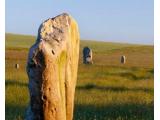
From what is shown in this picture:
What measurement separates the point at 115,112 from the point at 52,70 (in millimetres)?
5948

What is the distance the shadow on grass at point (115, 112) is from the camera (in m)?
12.4

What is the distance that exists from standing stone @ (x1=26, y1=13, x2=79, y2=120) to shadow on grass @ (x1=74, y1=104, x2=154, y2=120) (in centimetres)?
402

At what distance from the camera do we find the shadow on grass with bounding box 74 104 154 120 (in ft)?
40.5

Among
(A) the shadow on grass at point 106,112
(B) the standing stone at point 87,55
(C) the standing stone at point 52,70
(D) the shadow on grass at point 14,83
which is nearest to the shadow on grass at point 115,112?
(A) the shadow on grass at point 106,112

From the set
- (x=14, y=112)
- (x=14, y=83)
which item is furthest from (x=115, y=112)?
(x=14, y=83)

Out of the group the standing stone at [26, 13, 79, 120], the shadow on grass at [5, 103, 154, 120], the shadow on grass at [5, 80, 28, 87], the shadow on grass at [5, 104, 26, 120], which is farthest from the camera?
the shadow on grass at [5, 80, 28, 87]

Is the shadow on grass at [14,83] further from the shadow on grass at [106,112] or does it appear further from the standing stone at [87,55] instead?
the standing stone at [87,55]

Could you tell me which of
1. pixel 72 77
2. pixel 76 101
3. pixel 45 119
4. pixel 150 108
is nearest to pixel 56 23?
pixel 72 77

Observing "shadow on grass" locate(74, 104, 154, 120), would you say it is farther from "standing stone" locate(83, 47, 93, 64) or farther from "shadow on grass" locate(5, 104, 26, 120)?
"standing stone" locate(83, 47, 93, 64)

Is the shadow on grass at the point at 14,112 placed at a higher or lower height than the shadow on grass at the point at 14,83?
lower

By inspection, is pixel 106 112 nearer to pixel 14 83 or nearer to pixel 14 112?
pixel 14 112

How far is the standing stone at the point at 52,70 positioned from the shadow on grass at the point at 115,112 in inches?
158

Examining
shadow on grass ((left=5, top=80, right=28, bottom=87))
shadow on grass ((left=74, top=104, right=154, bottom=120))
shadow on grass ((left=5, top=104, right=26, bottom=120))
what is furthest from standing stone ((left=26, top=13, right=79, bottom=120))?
shadow on grass ((left=5, top=80, right=28, bottom=87))

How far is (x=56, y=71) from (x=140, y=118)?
5236mm
